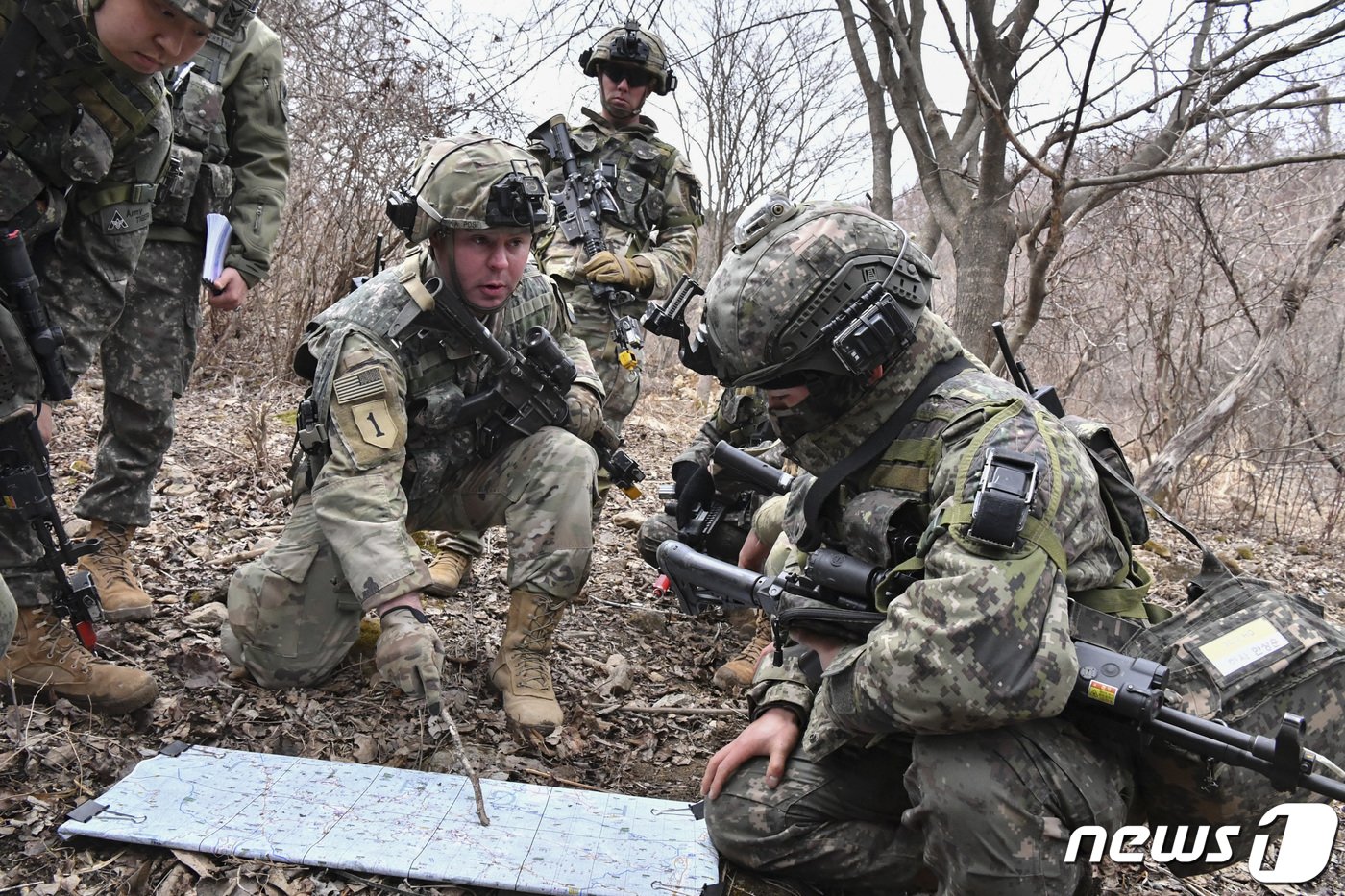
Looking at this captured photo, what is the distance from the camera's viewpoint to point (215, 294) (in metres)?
3.47

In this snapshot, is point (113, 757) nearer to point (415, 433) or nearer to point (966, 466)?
point (415, 433)

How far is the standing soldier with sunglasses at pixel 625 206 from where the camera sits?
5.27 metres

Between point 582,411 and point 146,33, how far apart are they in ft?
6.08

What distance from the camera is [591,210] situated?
536 centimetres

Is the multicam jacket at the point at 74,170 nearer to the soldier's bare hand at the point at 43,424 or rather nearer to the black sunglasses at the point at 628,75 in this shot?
the soldier's bare hand at the point at 43,424

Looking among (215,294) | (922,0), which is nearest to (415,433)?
(215,294)

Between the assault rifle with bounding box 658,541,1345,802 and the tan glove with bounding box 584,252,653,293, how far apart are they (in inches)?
106

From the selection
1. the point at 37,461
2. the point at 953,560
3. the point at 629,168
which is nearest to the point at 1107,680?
the point at 953,560

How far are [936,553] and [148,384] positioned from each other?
291 centimetres

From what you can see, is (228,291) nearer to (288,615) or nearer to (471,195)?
(471,195)

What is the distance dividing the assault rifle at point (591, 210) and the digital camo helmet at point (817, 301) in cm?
298

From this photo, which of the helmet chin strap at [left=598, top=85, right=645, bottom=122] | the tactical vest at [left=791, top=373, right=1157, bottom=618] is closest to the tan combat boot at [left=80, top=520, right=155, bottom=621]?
the tactical vest at [left=791, top=373, right=1157, bottom=618]

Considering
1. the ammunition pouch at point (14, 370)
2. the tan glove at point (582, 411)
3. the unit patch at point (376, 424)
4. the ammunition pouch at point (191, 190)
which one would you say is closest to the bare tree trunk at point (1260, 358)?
the tan glove at point (582, 411)

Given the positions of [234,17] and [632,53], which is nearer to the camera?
[234,17]
